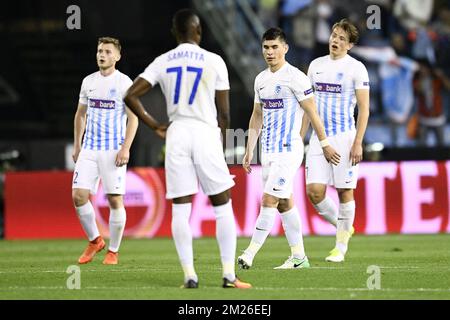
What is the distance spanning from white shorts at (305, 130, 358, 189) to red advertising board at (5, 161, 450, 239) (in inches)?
214

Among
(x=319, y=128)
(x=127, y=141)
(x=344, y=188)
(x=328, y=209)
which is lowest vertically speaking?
(x=328, y=209)

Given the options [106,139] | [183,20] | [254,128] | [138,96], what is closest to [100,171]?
[106,139]

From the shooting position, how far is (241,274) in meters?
9.66

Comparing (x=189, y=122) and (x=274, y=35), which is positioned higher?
(x=274, y=35)

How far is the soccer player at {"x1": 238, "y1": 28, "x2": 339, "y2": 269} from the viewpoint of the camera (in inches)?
399

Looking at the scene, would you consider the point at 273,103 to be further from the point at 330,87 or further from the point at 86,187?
the point at 86,187

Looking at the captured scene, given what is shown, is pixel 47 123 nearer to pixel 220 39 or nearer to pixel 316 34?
pixel 220 39

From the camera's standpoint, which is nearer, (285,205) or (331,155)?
(285,205)

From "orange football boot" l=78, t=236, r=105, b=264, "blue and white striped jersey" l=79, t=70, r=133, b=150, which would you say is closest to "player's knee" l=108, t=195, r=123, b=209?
"orange football boot" l=78, t=236, r=105, b=264

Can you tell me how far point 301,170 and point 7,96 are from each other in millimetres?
8061

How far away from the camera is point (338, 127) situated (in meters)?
11.1

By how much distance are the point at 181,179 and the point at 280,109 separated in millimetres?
2362

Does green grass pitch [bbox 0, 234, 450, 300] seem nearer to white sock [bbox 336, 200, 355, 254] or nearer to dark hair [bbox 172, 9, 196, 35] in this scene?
white sock [bbox 336, 200, 355, 254]
